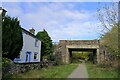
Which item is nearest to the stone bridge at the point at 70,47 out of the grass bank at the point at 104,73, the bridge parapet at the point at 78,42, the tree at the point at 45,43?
the bridge parapet at the point at 78,42

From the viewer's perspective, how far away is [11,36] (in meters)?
23.3

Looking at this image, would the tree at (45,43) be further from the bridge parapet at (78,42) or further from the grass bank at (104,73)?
the grass bank at (104,73)

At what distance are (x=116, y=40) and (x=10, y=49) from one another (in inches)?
404

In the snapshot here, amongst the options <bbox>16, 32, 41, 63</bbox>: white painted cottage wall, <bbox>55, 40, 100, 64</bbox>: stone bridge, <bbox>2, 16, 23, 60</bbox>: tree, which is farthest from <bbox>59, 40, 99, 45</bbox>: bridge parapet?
<bbox>2, 16, 23, 60</bbox>: tree

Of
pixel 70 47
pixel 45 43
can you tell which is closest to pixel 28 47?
pixel 45 43

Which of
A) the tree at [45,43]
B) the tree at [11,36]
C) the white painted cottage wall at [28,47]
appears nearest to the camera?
the tree at [11,36]

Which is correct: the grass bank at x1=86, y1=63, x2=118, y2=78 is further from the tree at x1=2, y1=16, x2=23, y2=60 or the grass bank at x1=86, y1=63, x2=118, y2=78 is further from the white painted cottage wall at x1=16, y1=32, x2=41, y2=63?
the white painted cottage wall at x1=16, y1=32, x2=41, y2=63

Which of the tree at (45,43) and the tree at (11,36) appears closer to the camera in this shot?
the tree at (11,36)

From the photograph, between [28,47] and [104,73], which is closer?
[104,73]

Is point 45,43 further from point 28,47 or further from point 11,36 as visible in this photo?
point 11,36

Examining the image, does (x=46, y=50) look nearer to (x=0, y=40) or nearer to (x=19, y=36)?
(x=19, y=36)

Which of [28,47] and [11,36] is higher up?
[11,36]

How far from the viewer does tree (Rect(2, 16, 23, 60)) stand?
22.6m

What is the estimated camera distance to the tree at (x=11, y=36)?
2258 cm
